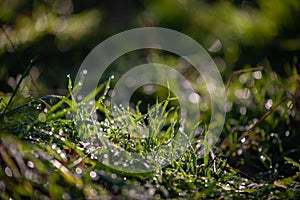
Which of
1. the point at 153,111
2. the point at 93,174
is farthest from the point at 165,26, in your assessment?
the point at 93,174

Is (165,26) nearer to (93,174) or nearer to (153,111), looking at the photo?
(153,111)

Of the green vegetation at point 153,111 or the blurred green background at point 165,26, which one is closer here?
the green vegetation at point 153,111

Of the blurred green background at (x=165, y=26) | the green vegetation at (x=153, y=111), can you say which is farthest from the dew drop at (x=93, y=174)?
the blurred green background at (x=165, y=26)

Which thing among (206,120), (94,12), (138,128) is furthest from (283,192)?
(94,12)

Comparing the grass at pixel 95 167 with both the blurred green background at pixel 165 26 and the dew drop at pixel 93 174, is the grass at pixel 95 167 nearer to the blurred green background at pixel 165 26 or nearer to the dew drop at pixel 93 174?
the dew drop at pixel 93 174

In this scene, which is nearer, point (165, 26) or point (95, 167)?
point (95, 167)

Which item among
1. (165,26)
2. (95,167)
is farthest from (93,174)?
(165,26)

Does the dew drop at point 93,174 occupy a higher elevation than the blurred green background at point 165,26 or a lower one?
lower
